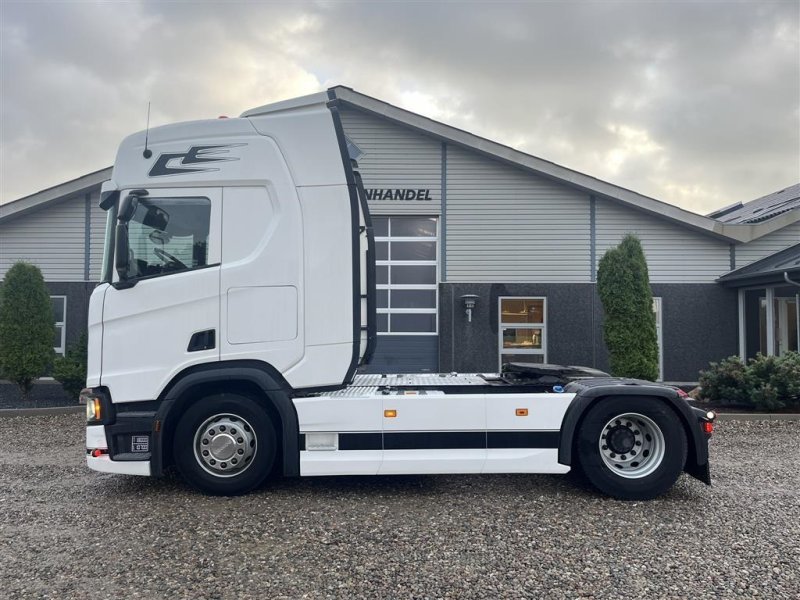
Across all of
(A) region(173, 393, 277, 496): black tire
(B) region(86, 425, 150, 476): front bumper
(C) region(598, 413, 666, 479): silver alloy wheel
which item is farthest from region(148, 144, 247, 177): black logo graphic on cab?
(C) region(598, 413, 666, 479): silver alloy wheel

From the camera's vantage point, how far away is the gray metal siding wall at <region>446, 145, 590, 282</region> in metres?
13.1

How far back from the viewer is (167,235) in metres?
5.07

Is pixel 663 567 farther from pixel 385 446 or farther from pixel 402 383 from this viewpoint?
pixel 402 383

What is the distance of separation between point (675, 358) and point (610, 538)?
33.2 ft

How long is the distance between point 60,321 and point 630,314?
13.2 m

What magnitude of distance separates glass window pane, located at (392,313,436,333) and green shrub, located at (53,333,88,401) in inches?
253

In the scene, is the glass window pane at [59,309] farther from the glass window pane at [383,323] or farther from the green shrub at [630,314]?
the green shrub at [630,314]

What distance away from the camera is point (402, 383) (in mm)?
5762

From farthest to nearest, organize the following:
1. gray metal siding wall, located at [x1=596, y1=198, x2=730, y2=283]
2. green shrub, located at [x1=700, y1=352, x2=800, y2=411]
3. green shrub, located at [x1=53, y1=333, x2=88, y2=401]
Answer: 1. gray metal siding wall, located at [x1=596, y1=198, x2=730, y2=283]
2. green shrub, located at [x1=53, y1=333, x2=88, y2=401]
3. green shrub, located at [x1=700, y1=352, x2=800, y2=411]

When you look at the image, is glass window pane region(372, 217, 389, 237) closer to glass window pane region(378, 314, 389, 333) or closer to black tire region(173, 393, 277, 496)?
glass window pane region(378, 314, 389, 333)

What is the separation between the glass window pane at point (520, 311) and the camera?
13180 mm

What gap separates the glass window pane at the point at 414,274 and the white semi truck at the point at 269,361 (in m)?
8.05

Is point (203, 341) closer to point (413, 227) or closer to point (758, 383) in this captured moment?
point (413, 227)

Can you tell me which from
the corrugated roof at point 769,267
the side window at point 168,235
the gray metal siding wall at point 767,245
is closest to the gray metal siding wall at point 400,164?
the corrugated roof at point 769,267
